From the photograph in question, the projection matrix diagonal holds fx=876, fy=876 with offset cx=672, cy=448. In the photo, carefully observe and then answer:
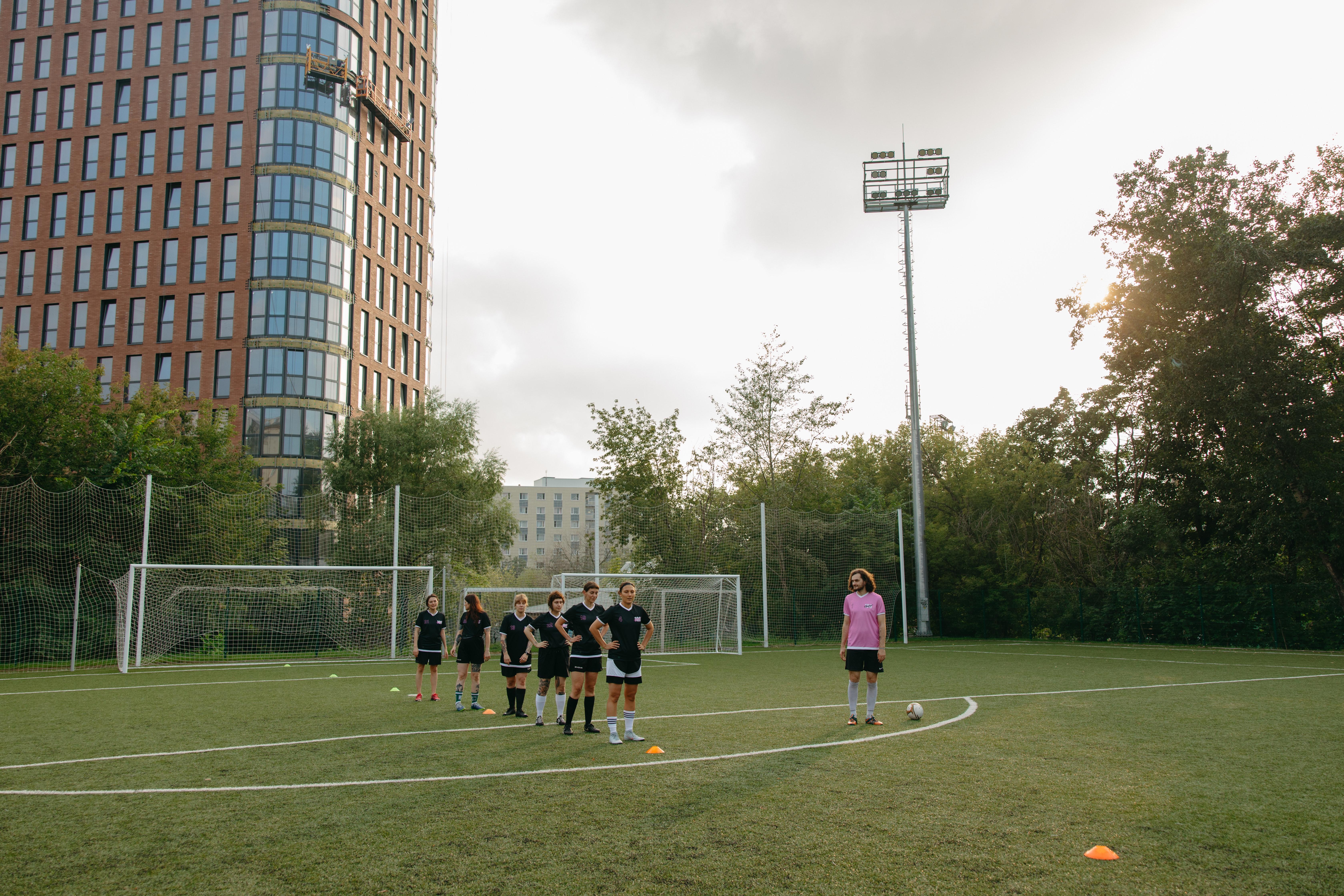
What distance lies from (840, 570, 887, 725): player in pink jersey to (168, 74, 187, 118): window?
49.4 metres

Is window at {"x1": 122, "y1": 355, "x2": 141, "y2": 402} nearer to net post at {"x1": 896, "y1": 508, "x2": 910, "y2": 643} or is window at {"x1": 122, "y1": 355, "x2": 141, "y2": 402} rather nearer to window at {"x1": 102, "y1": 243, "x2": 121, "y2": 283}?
window at {"x1": 102, "y1": 243, "x2": 121, "y2": 283}

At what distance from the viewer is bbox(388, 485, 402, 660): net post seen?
75.8 feet

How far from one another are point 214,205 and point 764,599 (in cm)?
3542

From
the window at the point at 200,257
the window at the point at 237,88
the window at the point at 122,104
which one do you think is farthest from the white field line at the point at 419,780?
the window at the point at 122,104

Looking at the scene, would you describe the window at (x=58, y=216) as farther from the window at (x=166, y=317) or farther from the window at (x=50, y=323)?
the window at (x=166, y=317)

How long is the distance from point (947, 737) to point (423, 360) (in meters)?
49.0

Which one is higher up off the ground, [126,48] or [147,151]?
[126,48]

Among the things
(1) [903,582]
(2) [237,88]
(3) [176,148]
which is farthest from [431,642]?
(3) [176,148]

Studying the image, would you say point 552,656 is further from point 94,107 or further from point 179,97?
point 94,107

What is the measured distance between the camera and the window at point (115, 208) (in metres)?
46.1

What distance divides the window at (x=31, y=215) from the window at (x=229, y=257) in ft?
38.9

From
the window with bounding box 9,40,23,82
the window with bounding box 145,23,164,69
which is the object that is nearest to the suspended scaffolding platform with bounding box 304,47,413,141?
the window with bounding box 145,23,164,69

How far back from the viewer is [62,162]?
156 feet

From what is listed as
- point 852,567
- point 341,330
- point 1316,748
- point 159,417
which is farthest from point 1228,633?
point 341,330
